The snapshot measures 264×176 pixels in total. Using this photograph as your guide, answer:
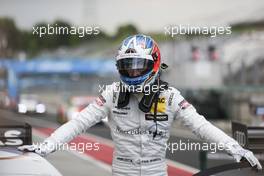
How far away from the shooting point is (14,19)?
469 cm

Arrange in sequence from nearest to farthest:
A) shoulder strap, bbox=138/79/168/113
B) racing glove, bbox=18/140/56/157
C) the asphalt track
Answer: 1. racing glove, bbox=18/140/56/157
2. shoulder strap, bbox=138/79/168/113
3. the asphalt track

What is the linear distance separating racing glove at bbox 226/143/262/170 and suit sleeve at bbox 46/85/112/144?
66 cm

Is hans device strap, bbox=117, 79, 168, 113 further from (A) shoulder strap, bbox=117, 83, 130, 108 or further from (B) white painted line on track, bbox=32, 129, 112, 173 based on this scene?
(B) white painted line on track, bbox=32, 129, 112, 173

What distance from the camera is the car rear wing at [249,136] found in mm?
3953

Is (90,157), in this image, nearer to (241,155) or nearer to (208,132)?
(208,132)

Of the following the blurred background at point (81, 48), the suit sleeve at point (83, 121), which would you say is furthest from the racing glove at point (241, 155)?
the blurred background at point (81, 48)

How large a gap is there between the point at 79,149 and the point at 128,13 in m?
1.06

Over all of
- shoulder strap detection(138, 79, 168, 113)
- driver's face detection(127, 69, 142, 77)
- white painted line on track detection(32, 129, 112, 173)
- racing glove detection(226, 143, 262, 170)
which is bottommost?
white painted line on track detection(32, 129, 112, 173)

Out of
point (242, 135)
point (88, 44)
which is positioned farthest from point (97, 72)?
point (242, 135)

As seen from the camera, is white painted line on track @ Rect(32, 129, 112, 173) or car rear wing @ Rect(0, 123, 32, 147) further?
white painted line on track @ Rect(32, 129, 112, 173)

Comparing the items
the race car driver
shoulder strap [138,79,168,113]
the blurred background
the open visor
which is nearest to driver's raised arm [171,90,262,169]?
the race car driver

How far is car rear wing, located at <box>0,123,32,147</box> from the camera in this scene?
4029 mm

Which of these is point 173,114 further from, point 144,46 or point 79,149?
point 79,149

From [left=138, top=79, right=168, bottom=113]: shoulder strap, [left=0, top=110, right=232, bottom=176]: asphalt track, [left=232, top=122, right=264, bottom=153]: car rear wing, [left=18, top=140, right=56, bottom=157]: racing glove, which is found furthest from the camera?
[left=0, top=110, right=232, bottom=176]: asphalt track
